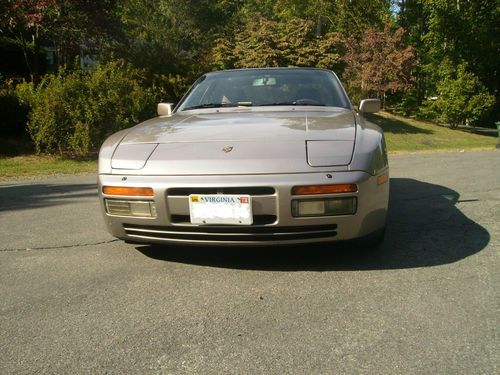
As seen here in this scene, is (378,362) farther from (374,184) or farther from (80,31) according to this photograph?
(80,31)

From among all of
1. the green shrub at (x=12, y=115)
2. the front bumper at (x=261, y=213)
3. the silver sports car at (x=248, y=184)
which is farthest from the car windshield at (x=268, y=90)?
the green shrub at (x=12, y=115)

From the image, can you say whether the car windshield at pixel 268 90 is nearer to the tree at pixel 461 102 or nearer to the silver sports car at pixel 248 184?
the silver sports car at pixel 248 184

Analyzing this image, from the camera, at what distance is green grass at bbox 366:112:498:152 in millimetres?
15883

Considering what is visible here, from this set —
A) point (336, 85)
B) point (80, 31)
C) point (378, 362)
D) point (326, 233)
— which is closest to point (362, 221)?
point (326, 233)

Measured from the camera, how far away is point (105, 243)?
369cm

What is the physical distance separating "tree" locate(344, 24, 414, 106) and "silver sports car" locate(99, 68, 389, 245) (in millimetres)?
17929

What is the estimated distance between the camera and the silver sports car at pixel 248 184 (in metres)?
2.66

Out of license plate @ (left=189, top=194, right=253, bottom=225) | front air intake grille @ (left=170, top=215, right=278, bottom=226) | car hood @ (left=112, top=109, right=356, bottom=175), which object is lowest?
front air intake grille @ (left=170, top=215, right=278, bottom=226)

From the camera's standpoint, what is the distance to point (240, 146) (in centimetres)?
290

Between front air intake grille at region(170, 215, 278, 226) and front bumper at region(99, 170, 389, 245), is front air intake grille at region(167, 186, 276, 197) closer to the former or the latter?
front bumper at region(99, 170, 389, 245)

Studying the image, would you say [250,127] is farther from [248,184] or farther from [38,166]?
[38,166]

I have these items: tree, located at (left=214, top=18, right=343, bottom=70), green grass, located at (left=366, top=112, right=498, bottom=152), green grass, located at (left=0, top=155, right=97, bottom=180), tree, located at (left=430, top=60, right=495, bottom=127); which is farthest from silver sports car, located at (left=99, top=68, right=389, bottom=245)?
tree, located at (left=430, top=60, right=495, bottom=127)

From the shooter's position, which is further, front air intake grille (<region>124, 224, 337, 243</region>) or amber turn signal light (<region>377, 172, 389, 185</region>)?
amber turn signal light (<region>377, 172, 389, 185</region>)

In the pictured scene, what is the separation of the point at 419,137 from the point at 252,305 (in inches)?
672
